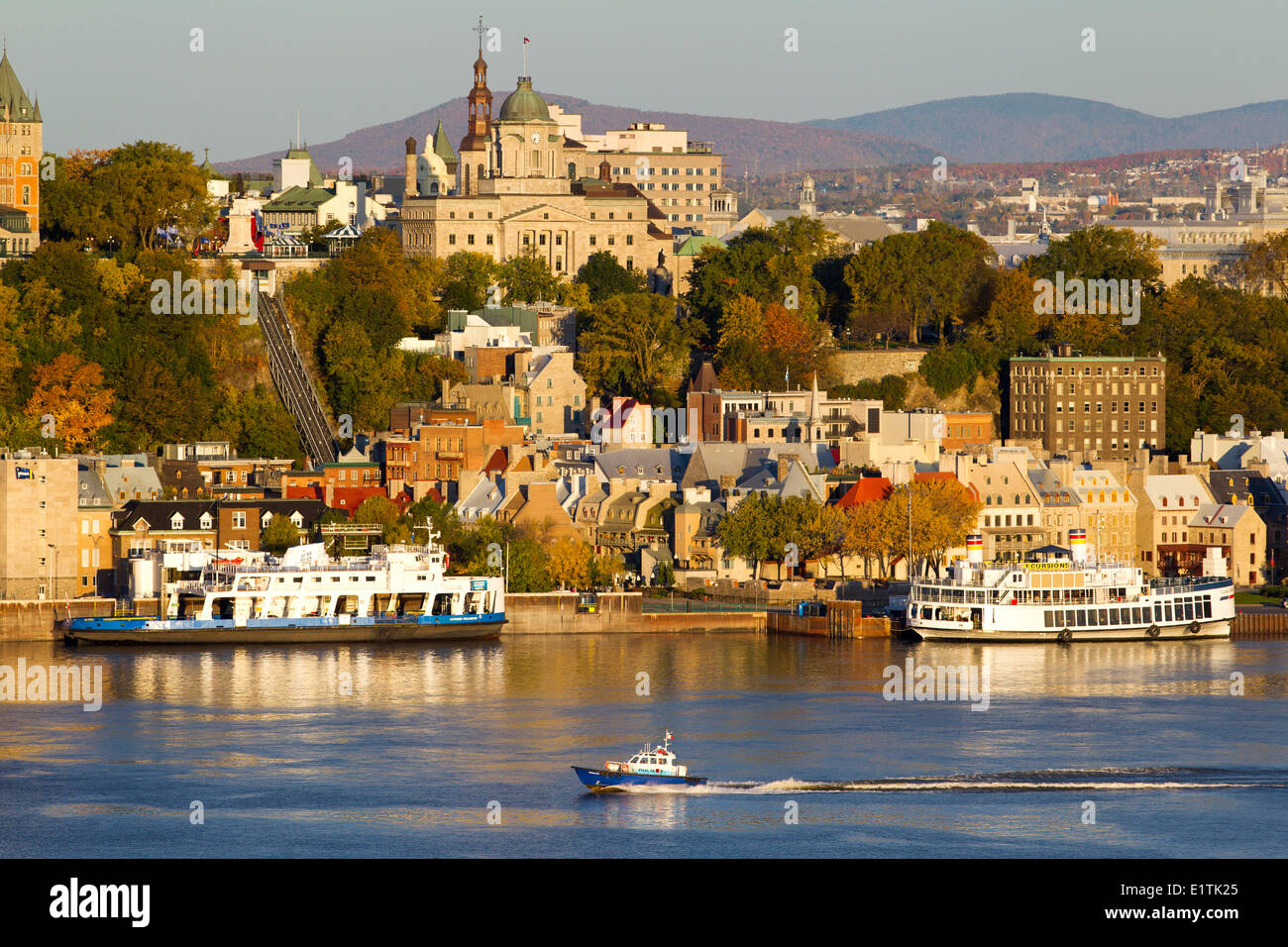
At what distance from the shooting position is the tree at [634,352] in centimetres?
8075

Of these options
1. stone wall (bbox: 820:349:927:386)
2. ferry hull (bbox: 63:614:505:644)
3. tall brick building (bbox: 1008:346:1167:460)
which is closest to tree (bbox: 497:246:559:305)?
stone wall (bbox: 820:349:927:386)

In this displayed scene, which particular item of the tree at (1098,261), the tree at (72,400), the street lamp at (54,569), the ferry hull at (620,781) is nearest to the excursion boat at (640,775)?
the ferry hull at (620,781)

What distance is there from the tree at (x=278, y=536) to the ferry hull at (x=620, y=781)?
26.8 metres

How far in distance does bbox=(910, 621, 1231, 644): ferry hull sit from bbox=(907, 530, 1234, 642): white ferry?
0.02 metres

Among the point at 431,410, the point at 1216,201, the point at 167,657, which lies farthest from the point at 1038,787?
the point at 1216,201

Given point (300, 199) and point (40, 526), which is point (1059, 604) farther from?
point (300, 199)

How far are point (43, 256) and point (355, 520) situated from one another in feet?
60.8

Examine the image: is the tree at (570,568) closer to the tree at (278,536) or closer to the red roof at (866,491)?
the tree at (278,536)

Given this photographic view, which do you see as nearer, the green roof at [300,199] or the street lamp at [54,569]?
the street lamp at [54,569]

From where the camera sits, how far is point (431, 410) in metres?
73.7

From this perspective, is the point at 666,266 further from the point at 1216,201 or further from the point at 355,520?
→ the point at 1216,201

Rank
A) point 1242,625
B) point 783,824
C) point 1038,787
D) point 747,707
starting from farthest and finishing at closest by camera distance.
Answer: point 1242,625, point 747,707, point 1038,787, point 783,824

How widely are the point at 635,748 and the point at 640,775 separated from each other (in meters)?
3.75

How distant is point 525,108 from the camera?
295ft
